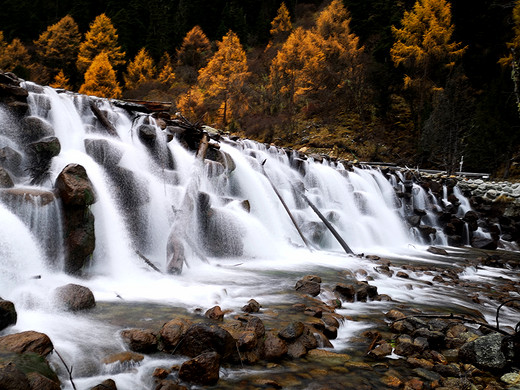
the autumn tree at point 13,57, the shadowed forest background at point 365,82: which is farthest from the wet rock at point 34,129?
the autumn tree at point 13,57

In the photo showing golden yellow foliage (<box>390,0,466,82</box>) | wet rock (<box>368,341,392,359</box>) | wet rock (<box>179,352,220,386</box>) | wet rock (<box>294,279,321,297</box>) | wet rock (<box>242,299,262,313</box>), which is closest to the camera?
wet rock (<box>179,352,220,386</box>)

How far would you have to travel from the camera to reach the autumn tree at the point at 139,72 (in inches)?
1654

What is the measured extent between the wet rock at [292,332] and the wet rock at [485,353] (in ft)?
5.36

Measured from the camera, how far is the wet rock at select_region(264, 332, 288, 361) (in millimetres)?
2983

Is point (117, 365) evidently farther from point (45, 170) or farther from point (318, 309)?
point (45, 170)

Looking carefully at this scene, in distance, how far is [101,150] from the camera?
712cm

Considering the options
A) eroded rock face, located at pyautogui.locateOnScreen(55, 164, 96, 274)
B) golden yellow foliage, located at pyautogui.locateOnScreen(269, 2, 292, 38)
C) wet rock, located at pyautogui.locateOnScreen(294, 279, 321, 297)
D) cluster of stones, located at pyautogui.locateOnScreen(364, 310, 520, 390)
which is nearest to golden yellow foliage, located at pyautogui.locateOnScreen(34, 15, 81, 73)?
golden yellow foliage, located at pyautogui.locateOnScreen(269, 2, 292, 38)

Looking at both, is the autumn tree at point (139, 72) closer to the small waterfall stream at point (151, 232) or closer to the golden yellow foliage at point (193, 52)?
the golden yellow foliage at point (193, 52)

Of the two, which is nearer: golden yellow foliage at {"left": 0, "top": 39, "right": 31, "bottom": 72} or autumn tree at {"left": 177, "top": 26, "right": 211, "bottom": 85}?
golden yellow foliage at {"left": 0, "top": 39, "right": 31, "bottom": 72}

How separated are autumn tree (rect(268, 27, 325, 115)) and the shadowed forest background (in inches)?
3.6

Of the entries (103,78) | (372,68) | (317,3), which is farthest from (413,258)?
(317,3)

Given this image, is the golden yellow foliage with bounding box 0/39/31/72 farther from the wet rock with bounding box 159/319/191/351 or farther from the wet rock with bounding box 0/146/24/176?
the wet rock with bounding box 159/319/191/351

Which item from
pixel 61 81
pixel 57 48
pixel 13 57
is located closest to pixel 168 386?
pixel 61 81

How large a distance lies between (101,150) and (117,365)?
5621 mm
